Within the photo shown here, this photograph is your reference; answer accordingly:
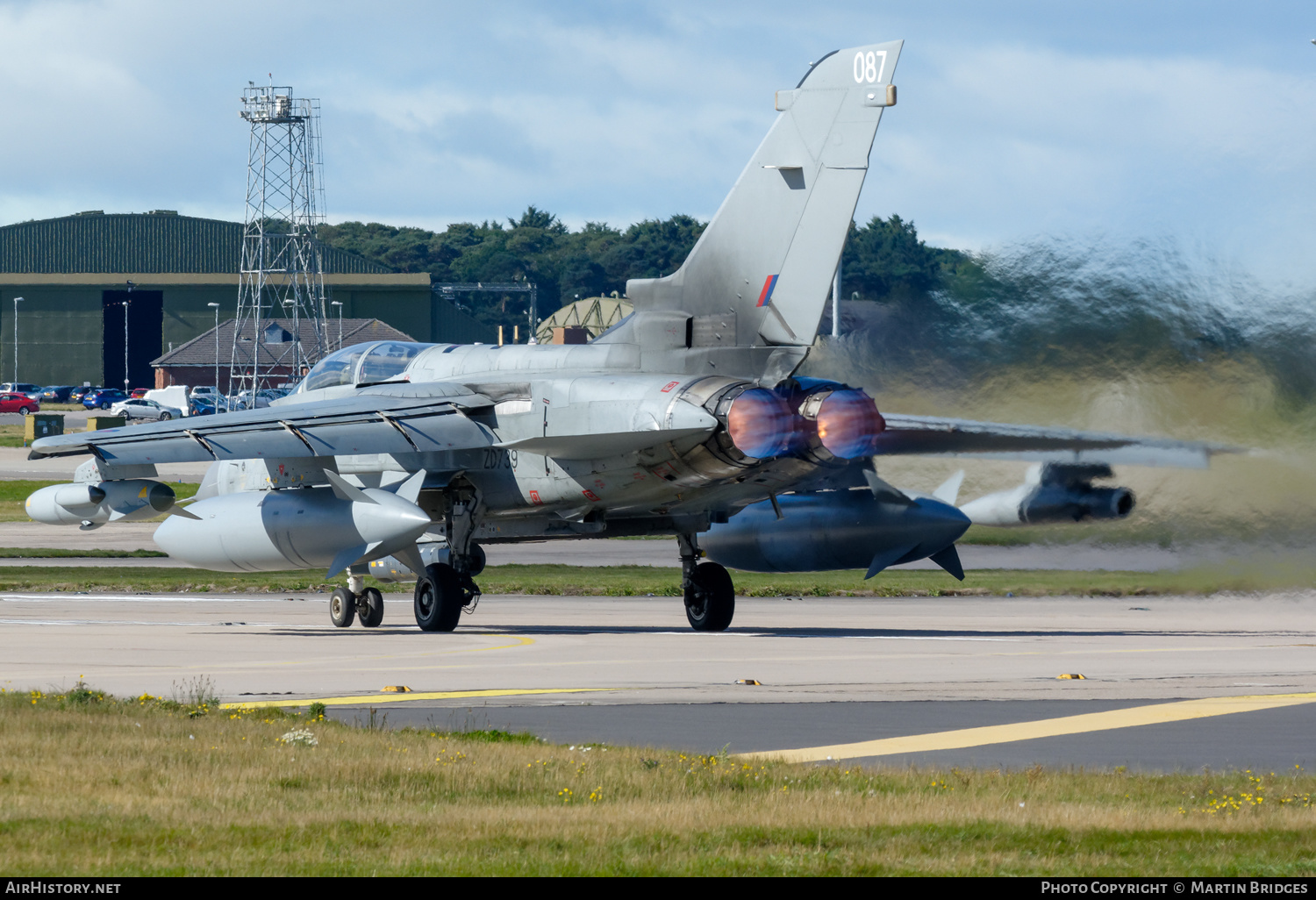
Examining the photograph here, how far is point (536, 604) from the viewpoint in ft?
104

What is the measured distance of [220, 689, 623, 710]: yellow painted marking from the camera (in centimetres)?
1548

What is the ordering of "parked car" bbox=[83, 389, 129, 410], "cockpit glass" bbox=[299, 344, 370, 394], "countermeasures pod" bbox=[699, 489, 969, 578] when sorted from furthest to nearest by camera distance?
"parked car" bbox=[83, 389, 129, 410] < "cockpit glass" bbox=[299, 344, 370, 394] < "countermeasures pod" bbox=[699, 489, 969, 578]

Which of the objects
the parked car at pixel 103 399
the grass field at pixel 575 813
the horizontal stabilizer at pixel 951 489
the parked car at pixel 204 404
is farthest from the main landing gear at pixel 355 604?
the parked car at pixel 103 399

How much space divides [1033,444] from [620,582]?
14.8m

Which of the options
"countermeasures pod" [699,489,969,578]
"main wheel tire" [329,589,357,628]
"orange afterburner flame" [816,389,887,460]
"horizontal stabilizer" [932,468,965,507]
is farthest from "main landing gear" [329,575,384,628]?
"horizontal stabilizer" [932,468,965,507]

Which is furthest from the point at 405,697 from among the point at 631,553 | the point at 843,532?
the point at 631,553

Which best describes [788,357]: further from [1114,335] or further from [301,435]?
[301,435]

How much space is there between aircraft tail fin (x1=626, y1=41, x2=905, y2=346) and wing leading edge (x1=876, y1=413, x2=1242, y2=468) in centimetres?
235

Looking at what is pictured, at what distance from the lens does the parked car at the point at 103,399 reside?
12071 cm

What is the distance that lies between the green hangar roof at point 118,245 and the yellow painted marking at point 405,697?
118 m

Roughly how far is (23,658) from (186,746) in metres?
8.91

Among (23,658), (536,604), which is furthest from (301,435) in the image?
(536,604)

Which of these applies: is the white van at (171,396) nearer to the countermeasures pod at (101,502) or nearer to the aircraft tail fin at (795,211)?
the countermeasures pod at (101,502)

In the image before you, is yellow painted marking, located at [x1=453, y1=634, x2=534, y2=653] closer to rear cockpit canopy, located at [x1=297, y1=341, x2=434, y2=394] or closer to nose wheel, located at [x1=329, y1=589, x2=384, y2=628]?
nose wheel, located at [x1=329, y1=589, x2=384, y2=628]
